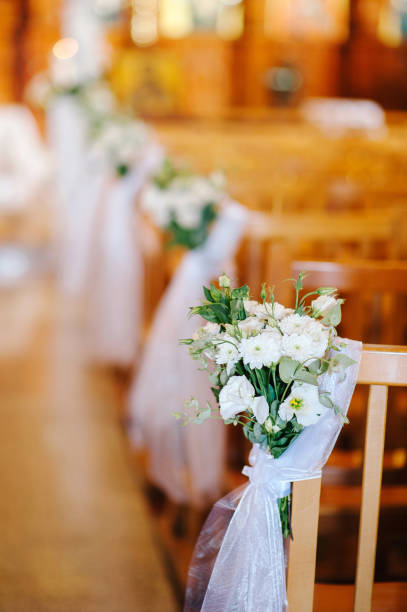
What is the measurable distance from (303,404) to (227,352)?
6.3 inches

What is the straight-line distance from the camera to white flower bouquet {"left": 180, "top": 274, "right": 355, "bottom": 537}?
150cm

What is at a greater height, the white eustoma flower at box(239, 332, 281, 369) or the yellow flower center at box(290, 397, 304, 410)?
the white eustoma flower at box(239, 332, 281, 369)

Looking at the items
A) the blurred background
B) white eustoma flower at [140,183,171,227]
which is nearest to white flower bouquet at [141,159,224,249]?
white eustoma flower at [140,183,171,227]

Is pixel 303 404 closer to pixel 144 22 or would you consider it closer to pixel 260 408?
pixel 260 408

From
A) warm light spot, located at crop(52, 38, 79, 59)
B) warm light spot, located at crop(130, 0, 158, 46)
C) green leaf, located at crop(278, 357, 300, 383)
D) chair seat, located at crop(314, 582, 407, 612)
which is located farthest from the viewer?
warm light spot, located at crop(130, 0, 158, 46)

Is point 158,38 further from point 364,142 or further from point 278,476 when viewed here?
point 278,476

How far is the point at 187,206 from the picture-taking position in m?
3.29

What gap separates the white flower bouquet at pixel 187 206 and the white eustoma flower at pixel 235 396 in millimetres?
1791

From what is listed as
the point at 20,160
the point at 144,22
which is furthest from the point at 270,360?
the point at 144,22

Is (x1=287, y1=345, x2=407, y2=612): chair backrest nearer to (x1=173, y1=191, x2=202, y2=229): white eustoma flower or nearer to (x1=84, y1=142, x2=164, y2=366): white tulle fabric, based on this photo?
(x1=173, y1=191, x2=202, y2=229): white eustoma flower

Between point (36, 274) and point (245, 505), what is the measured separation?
Result: 5.92 meters

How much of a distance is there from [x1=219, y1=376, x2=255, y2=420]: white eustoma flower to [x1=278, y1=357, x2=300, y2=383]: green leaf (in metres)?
0.07

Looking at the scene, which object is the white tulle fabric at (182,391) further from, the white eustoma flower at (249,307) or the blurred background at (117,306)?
the white eustoma flower at (249,307)

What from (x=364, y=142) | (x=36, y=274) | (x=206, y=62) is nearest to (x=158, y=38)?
(x=206, y=62)
